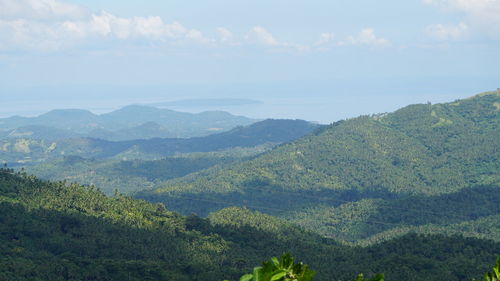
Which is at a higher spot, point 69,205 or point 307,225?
point 69,205

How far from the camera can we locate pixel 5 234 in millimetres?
105188

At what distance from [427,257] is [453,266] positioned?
36.5ft

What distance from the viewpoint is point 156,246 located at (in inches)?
4483

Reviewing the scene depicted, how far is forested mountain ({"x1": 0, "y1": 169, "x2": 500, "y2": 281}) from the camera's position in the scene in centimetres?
9199

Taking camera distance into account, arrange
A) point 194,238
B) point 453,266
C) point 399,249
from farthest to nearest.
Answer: point 194,238 → point 399,249 → point 453,266

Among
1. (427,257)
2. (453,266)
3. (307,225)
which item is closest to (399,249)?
(427,257)

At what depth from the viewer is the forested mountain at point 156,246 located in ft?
302

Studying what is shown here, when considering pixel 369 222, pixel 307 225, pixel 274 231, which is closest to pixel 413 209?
pixel 369 222

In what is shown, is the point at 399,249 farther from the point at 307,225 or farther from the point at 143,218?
the point at 307,225

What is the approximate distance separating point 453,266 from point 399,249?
17563 millimetres

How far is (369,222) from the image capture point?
625 ft

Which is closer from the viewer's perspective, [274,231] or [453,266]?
[453,266]

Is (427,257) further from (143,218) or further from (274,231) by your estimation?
(143,218)

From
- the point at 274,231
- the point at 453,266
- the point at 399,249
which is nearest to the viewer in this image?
the point at 453,266
